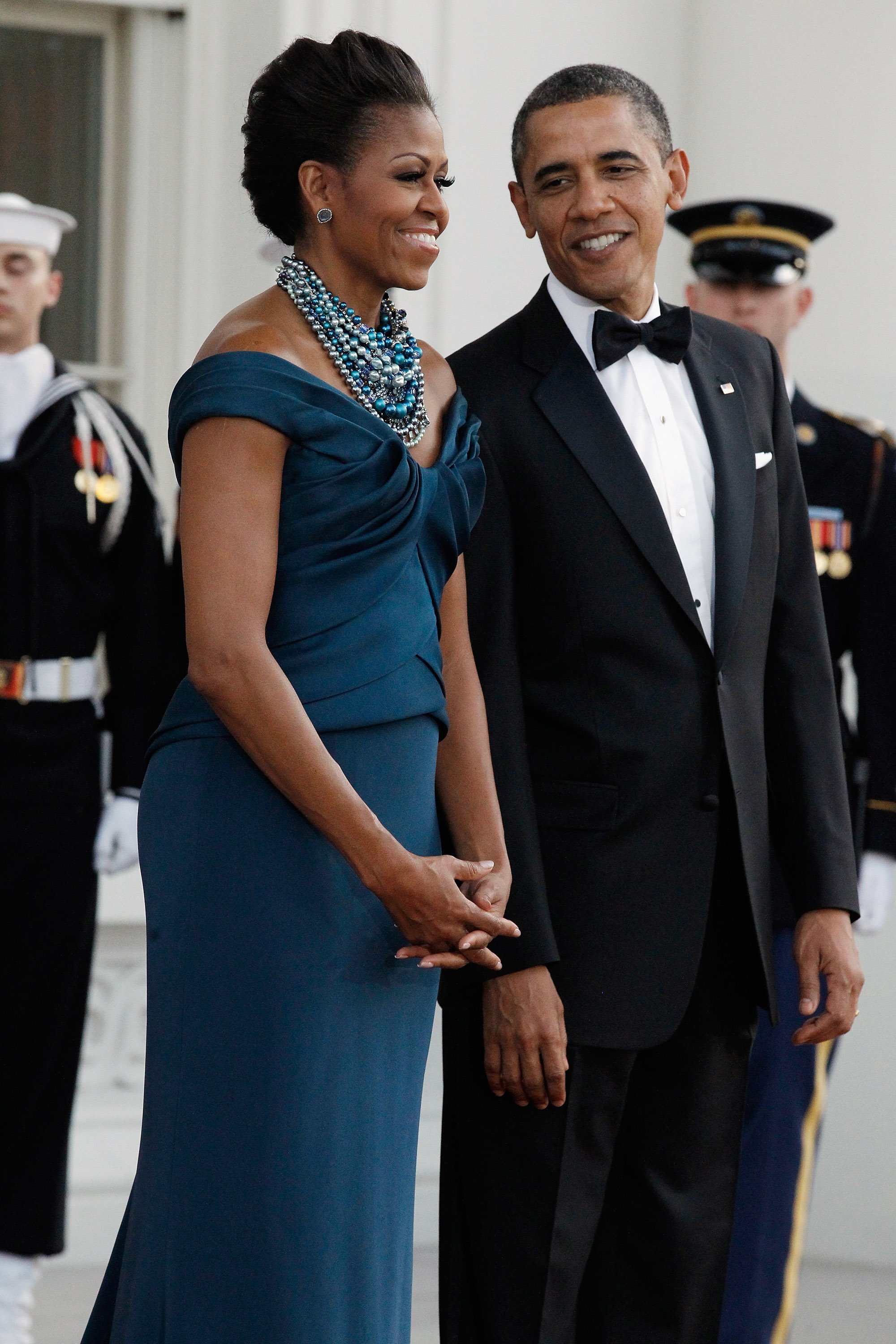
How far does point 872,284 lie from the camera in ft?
14.0

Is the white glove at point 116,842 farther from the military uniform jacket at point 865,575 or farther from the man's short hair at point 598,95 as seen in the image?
the man's short hair at point 598,95

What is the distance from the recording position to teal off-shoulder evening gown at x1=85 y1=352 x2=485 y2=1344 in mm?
1786

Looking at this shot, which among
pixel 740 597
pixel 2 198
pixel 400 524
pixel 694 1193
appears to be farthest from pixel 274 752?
pixel 2 198

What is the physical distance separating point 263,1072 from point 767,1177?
5.36 ft

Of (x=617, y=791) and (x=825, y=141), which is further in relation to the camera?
(x=825, y=141)

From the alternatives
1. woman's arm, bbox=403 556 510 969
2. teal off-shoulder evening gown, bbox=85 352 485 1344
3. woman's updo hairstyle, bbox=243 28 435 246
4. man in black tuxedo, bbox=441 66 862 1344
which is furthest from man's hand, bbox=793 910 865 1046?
woman's updo hairstyle, bbox=243 28 435 246

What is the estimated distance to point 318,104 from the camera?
1.88 m

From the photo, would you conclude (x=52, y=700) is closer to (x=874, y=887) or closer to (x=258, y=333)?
(x=874, y=887)

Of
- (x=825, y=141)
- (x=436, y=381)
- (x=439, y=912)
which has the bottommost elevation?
(x=439, y=912)

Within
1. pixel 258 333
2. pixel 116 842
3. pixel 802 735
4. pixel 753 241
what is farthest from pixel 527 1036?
pixel 753 241

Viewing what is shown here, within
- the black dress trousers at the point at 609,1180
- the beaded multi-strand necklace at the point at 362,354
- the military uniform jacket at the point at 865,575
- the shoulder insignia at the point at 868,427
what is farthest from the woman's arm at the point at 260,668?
the shoulder insignia at the point at 868,427

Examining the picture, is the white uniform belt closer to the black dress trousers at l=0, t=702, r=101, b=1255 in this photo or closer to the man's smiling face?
the black dress trousers at l=0, t=702, r=101, b=1255

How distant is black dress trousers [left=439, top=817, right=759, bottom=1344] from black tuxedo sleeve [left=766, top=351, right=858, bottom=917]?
4.7 inches

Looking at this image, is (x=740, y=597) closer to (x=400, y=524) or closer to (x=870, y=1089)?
(x=400, y=524)
